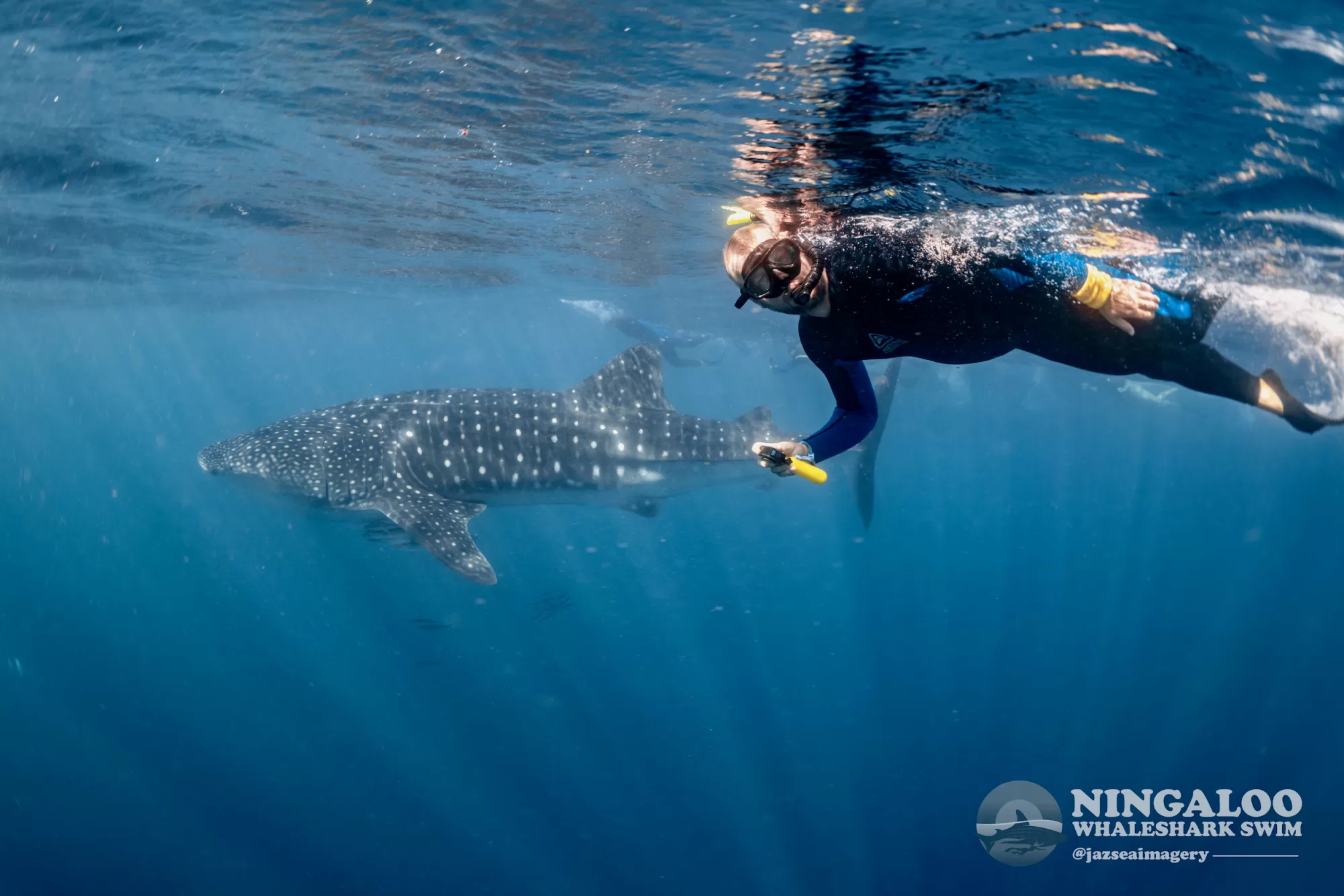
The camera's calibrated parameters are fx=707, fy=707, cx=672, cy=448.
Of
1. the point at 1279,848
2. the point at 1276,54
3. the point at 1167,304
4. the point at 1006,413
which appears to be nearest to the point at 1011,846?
the point at 1279,848

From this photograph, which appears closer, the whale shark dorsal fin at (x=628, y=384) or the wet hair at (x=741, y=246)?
the wet hair at (x=741, y=246)

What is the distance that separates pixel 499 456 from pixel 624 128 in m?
5.19

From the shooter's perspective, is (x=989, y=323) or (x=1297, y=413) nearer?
(x=989, y=323)

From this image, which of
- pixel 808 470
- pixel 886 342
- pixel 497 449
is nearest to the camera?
pixel 808 470

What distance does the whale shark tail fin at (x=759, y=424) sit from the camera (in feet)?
38.4

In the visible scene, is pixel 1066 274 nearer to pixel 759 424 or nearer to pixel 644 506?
pixel 759 424

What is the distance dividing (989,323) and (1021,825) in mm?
10711

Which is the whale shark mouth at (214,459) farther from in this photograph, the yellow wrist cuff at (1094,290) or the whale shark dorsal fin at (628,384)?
the yellow wrist cuff at (1094,290)

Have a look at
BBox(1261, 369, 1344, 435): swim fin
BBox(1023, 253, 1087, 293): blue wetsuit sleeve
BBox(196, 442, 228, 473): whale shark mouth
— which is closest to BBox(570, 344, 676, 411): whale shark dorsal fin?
BBox(196, 442, 228, 473): whale shark mouth

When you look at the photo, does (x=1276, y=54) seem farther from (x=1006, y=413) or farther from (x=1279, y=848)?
(x=1006, y=413)

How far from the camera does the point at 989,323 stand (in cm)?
512

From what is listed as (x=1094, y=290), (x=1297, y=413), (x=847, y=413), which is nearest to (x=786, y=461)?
(x=847, y=413)

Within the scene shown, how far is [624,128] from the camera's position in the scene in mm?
9688

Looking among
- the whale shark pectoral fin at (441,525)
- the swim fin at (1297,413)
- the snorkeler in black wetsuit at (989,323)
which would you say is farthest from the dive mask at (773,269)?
the whale shark pectoral fin at (441,525)
